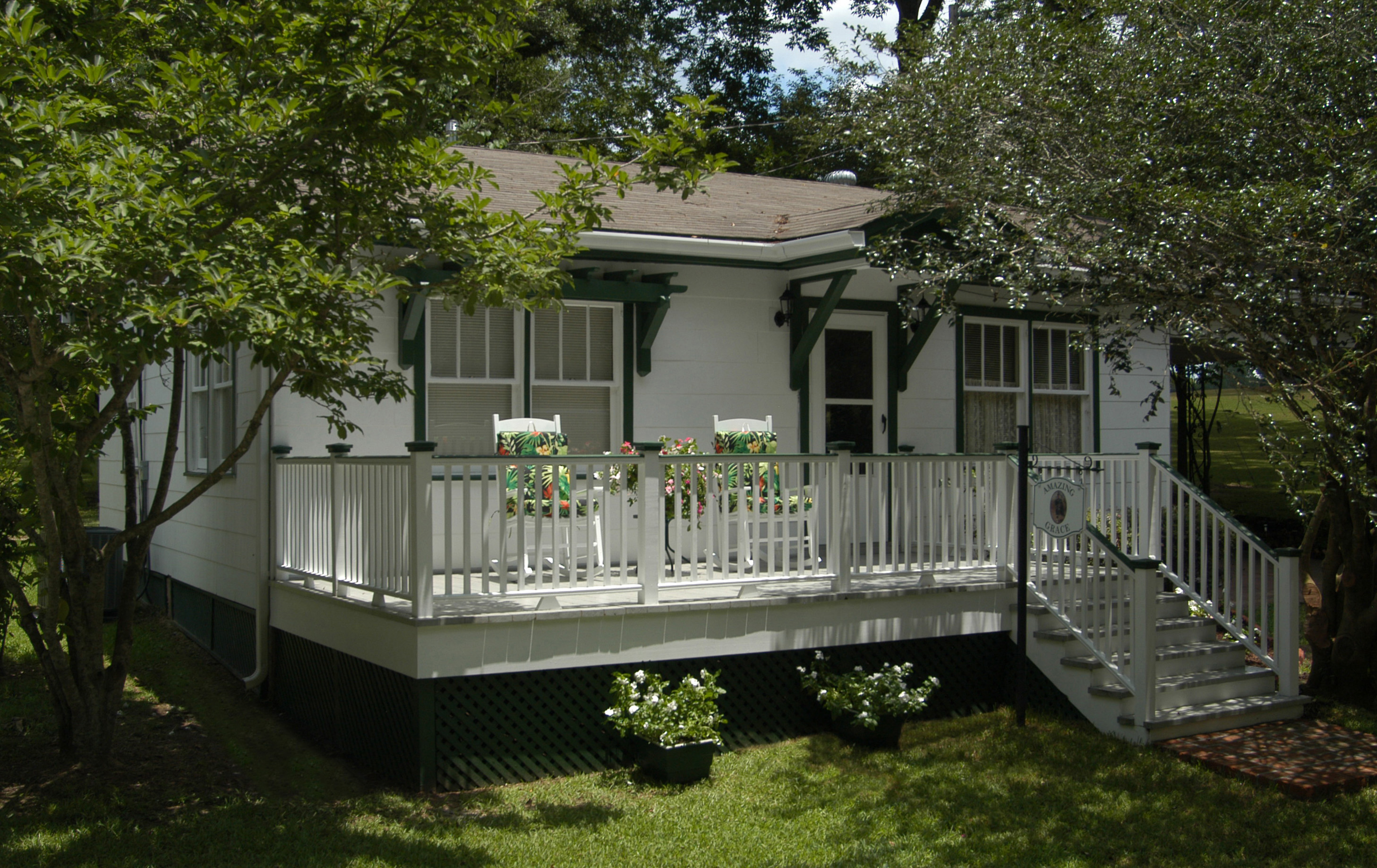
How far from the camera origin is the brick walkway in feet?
19.8

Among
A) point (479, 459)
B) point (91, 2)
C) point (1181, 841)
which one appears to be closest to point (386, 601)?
point (479, 459)

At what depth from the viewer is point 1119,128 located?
295 inches

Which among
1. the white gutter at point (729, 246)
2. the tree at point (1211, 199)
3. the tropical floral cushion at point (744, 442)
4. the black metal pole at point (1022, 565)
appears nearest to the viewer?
the tree at point (1211, 199)

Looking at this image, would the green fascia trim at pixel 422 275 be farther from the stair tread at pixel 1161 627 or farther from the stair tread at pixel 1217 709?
the stair tread at pixel 1217 709

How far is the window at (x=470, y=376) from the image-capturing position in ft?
27.4

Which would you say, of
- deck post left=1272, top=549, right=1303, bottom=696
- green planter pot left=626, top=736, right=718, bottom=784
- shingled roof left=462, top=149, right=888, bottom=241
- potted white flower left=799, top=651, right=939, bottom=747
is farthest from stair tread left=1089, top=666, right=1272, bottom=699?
shingled roof left=462, top=149, right=888, bottom=241

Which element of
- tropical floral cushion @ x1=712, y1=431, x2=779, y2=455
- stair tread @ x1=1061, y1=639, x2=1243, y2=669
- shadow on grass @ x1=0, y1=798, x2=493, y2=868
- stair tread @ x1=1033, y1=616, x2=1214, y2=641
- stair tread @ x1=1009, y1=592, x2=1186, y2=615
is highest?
tropical floral cushion @ x1=712, y1=431, x2=779, y2=455

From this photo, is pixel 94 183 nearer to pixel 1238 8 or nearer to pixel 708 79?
pixel 1238 8

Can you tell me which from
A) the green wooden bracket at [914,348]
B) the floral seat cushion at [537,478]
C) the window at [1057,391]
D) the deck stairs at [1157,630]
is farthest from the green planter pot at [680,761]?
the window at [1057,391]

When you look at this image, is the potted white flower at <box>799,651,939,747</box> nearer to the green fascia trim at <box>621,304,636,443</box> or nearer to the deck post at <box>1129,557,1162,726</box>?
the deck post at <box>1129,557,1162,726</box>

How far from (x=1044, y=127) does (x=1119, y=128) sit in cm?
62

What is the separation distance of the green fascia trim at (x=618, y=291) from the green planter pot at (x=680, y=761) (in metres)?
3.69

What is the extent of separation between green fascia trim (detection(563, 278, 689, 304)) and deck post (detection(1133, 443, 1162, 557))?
3725 mm

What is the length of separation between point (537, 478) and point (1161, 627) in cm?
454
